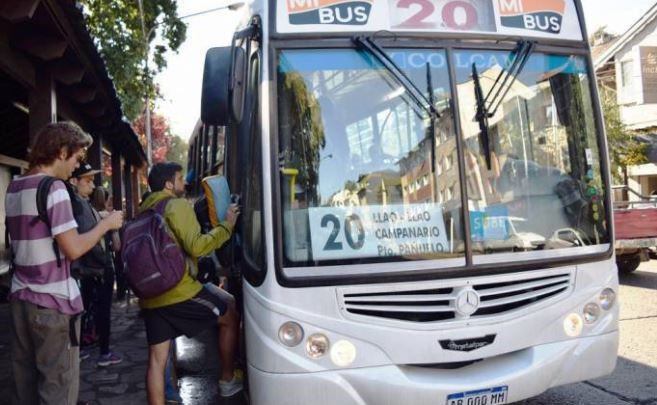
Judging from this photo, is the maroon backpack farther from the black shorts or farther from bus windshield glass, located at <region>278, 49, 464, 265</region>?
bus windshield glass, located at <region>278, 49, 464, 265</region>

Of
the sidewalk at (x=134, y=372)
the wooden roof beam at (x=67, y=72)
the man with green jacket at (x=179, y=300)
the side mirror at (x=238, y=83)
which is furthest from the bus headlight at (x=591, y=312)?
the wooden roof beam at (x=67, y=72)

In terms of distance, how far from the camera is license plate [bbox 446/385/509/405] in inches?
131

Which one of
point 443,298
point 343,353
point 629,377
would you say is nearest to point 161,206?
point 343,353

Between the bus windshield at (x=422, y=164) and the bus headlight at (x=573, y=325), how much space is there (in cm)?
41

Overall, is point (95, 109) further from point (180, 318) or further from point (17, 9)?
point (180, 318)

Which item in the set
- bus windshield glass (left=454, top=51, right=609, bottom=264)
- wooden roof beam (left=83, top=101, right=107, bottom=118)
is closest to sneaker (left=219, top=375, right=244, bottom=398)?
bus windshield glass (left=454, top=51, right=609, bottom=264)

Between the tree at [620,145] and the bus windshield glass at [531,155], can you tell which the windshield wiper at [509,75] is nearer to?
the bus windshield glass at [531,155]

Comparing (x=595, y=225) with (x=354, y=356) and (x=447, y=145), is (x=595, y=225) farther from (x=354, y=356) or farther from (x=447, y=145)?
(x=354, y=356)

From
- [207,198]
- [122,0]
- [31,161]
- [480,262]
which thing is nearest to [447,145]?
[480,262]

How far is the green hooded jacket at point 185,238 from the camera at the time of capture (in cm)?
389

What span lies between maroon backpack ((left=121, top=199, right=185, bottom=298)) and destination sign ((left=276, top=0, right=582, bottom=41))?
58.8 inches

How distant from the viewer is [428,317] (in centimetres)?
345

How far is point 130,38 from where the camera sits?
44.2 feet

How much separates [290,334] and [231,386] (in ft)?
3.83
